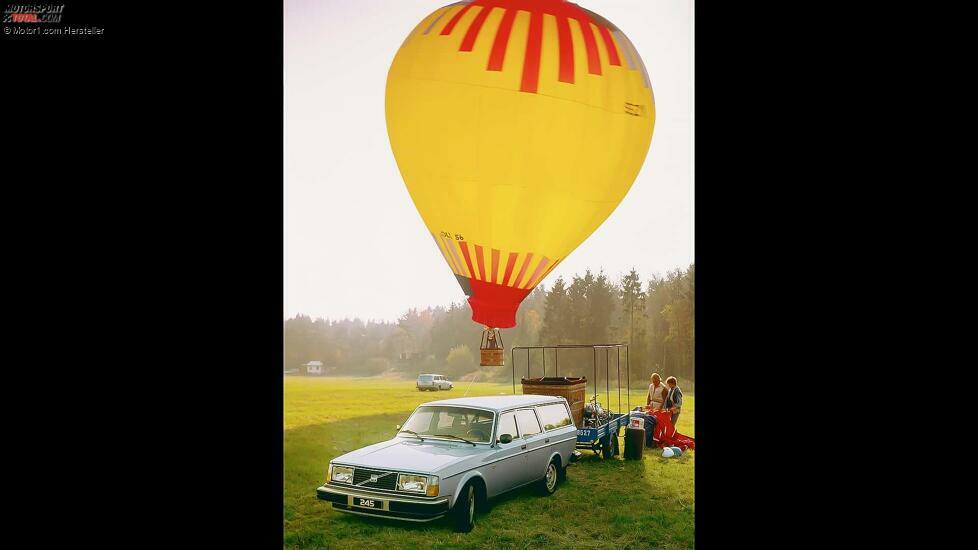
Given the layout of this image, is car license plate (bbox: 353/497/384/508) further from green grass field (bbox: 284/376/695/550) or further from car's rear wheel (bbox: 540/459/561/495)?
car's rear wheel (bbox: 540/459/561/495)

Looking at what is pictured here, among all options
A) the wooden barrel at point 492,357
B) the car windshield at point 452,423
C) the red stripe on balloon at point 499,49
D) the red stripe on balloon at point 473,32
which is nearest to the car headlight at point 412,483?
the car windshield at point 452,423

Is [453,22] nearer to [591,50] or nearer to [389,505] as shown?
[591,50]

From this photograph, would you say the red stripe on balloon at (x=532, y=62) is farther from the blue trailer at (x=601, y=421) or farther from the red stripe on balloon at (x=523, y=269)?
the blue trailer at (x=601, y=421)

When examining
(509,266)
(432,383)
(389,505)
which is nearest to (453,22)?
(509,266)
